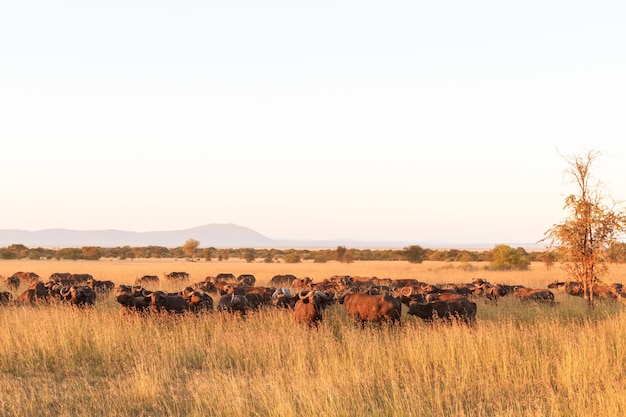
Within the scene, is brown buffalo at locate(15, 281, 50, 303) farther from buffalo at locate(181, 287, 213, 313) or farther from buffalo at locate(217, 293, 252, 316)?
buffalo at locate(217, 293, 252, 316)

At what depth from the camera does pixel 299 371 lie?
9.98 metres

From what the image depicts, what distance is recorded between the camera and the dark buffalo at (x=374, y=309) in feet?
48.7

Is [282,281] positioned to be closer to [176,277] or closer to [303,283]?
[303,283]

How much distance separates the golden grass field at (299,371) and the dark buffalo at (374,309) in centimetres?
43

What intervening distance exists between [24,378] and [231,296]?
795cm

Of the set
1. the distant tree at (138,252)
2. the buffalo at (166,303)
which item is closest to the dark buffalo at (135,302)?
the buffalo at (166,303)

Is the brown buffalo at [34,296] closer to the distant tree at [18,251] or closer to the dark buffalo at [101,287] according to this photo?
the dark buffalo at [101,287]

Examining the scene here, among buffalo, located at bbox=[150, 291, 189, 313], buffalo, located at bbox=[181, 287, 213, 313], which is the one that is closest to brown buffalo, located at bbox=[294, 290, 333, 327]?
buffalo, located at bbox=[181, 287, 213, 313]

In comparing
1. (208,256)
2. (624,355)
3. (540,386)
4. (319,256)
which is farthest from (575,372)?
(208,256)

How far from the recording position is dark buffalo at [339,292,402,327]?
48.7 feet

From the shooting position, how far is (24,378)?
10594 millimetres

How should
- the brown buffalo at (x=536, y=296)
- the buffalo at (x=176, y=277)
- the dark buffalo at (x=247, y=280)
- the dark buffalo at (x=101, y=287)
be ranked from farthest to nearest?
the buffalo at (x=176, y=277)
the dark buffalo at (x=247, y=280)
the dark buffalo at (x=101, y=287)
the brown buffalo at (x=536, y=296)

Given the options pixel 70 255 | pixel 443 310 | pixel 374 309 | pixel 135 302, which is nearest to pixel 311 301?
pixel 374 309

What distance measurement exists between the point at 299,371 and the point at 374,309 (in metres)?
5.41
